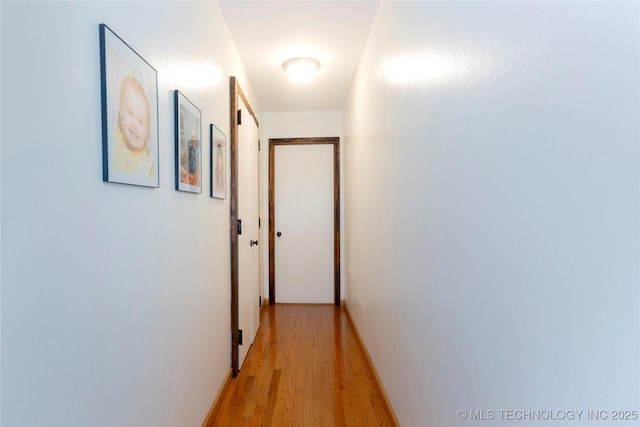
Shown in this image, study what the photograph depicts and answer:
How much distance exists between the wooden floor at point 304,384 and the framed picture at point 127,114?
1461mm

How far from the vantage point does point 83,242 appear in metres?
0.77

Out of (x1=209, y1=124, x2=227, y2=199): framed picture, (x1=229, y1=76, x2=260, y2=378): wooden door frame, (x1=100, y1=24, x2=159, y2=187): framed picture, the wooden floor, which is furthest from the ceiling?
the wooden floor

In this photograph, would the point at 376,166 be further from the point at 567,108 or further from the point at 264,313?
the point at 264,313

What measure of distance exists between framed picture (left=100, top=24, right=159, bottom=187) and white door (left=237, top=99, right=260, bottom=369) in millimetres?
1274

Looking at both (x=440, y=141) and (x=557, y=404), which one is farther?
(x=440, y=141)

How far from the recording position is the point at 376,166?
2.07 m

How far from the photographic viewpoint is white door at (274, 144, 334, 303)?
3955 millimetres

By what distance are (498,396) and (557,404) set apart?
19 centimetres

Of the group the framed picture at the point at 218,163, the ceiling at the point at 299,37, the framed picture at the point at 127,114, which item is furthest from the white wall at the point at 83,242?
the ceiling at the point at 299,37

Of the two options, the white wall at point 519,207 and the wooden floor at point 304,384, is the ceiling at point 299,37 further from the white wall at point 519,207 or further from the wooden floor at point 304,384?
the wooden floor at point 304,384

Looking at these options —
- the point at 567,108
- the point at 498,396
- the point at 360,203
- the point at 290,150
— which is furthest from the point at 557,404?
the point at 290,150

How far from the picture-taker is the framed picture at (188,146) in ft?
4.38

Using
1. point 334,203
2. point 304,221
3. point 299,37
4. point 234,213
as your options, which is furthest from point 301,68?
point 304,221

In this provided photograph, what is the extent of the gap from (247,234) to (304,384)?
122cm
